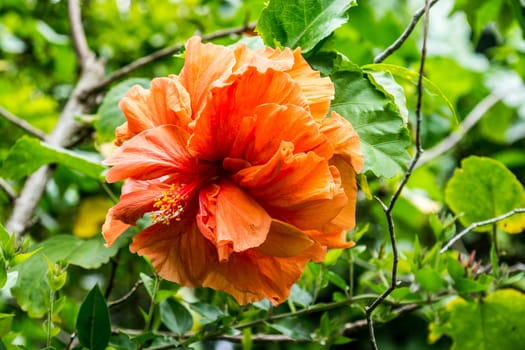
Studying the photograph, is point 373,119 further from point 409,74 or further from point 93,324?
point 93,324

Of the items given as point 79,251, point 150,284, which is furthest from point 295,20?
point 79,251

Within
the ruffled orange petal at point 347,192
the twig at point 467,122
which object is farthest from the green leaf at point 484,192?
the twig at point 467,122

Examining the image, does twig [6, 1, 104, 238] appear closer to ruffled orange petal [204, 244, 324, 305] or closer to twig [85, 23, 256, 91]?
twig [85, 23, 256, 91]

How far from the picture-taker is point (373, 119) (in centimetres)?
66

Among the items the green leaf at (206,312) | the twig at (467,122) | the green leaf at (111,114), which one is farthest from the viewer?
the twig at (467,122)

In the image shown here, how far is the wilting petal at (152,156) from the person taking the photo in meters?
0.57

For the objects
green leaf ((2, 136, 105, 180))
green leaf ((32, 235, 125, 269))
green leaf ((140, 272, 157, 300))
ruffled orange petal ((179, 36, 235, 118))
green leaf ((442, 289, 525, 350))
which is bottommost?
green leaf ((442, 289, 525, 350))

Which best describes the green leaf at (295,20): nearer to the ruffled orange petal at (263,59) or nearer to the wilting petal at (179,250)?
the ruffled orange petal at (263,59)

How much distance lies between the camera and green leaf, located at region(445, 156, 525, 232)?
0.90 metres

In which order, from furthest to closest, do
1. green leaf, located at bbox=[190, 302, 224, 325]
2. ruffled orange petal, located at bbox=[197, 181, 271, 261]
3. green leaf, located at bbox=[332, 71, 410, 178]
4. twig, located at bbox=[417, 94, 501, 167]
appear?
twig, located at bbox=[417, 94, 501, 167], green leaf, located at bbox=[190, 302, 224, 325], green leaf, located at bbox=[332, 71, 410, 178], ruffled orange petal, located at bbox=[197, 181, 271, 261]

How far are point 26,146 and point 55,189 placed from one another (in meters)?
0.54

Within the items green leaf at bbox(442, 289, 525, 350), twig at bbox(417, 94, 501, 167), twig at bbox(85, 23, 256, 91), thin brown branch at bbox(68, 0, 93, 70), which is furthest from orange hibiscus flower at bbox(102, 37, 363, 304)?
twig at bbox(417, 94, 501, 167)

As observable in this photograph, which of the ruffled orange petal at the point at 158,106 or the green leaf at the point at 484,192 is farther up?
the ruffled orange petal at the point at 158,106

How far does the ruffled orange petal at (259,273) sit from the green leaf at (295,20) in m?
0.23
